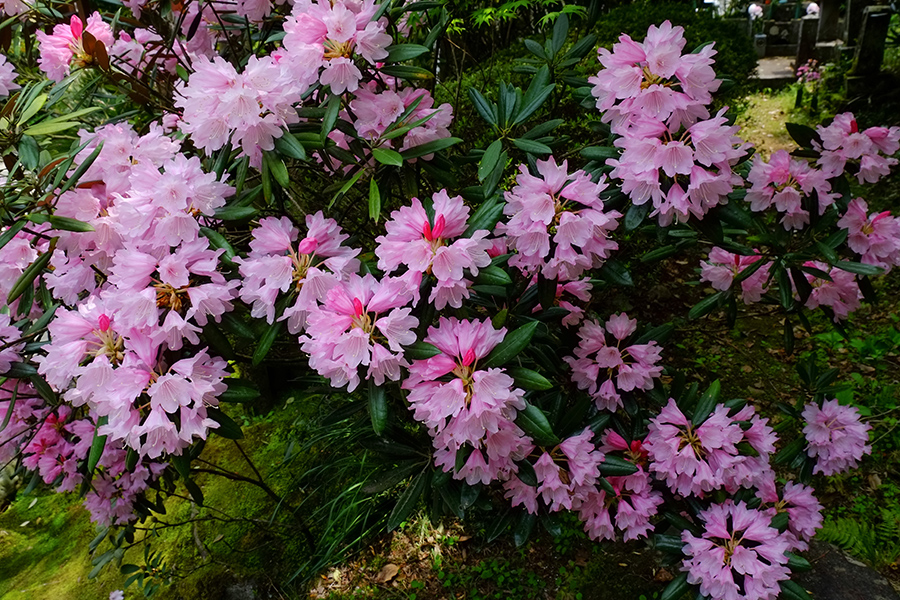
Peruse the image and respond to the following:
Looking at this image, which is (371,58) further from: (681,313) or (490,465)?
(681,313)

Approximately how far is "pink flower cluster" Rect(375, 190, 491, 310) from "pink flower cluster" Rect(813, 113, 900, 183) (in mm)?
1128

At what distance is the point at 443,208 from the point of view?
1.03m

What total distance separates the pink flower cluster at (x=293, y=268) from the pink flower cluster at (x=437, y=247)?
0.38ft

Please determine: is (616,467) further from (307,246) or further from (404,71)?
(404,71)

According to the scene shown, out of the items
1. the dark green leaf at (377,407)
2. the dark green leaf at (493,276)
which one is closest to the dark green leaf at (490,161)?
the dark green leaf at (493,276)

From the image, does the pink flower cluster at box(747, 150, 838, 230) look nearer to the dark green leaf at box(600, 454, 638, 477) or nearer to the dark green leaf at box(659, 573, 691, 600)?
the dark green leaf at box(600, 454, 638, 477)

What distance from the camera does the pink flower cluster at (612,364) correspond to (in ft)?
4.96

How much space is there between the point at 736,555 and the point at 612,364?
521 millimetres

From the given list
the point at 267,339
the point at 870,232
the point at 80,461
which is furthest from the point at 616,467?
the point at 80,461

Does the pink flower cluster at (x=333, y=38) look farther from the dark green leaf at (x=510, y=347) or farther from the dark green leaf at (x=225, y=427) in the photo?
the dark green leaf at (x=225, y=427)

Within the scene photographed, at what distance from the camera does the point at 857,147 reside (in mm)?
1507

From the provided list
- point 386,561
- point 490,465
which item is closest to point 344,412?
point 490,465

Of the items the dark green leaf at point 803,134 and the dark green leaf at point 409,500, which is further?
the dark green leaf at point 803,134

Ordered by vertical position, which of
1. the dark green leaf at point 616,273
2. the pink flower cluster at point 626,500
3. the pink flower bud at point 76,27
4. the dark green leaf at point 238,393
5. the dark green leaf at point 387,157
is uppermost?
the pink flower bud at point 76,27
